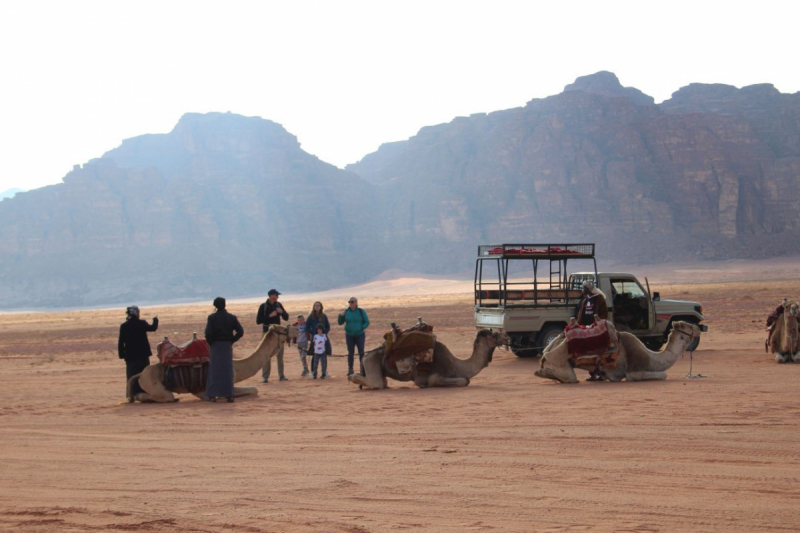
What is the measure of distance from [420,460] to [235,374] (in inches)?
244

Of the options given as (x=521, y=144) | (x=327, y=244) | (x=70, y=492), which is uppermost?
(x=521, y=144)

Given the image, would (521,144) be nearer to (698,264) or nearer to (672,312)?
(698,264)

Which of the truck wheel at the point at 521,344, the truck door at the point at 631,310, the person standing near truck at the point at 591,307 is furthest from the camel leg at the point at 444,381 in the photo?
the truck door at the point at 631,310

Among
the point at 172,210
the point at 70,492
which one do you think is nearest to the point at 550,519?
the point at 70,492

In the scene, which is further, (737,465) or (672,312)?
(672,312)

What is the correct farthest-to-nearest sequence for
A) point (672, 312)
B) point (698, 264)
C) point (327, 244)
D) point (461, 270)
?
point (327, 244), point (461, 270), point (698, 264), point (672, 312)

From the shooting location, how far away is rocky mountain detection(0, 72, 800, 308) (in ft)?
454

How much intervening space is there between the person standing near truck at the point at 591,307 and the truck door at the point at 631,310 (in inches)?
191

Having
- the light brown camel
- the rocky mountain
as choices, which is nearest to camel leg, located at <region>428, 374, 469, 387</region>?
the light brown camel

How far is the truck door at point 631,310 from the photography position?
62.5 ft

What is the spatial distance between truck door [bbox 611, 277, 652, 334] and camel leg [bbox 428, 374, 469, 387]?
6129mm

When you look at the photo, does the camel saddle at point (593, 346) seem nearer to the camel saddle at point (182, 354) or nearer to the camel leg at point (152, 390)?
the camel saddle at point (182, 354)

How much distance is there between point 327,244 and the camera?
155 m

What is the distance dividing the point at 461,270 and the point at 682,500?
450 ft
